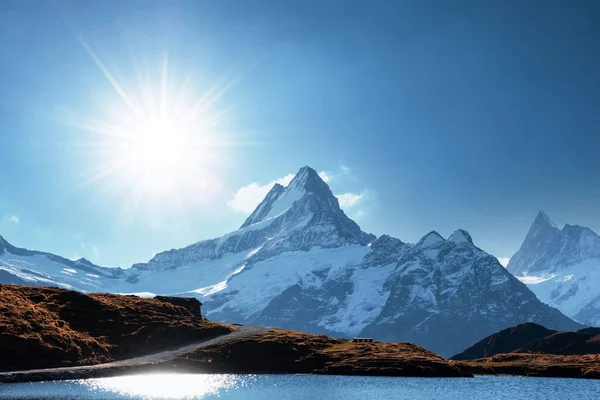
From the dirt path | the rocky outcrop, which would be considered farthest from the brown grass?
the rocky outcrop

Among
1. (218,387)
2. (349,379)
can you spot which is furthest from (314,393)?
(349,379)

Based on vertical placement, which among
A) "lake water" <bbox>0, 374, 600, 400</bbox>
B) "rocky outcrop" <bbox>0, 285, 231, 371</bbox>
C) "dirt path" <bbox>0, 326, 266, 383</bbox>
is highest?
"rocky outcrop" <bbox>0, 285, 231, 371</bbox>

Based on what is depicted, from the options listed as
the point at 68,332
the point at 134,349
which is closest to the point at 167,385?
the point at 68,332

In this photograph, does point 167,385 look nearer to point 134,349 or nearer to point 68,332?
point 68,332

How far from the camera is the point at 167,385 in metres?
131

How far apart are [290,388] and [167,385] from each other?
1013 inches

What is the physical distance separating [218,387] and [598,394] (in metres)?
80.5

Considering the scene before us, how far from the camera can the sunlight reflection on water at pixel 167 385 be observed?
115 metres

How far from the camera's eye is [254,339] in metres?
194

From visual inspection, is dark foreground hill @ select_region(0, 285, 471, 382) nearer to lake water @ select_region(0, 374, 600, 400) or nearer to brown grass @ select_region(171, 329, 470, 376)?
brown grass @ select_region(171, 329, 470, 376)

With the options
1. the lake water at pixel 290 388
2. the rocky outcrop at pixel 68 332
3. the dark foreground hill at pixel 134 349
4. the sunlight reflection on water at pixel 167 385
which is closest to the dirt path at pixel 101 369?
the dark foreground hill at pixel 134 349

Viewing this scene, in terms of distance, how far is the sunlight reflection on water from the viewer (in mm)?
114875

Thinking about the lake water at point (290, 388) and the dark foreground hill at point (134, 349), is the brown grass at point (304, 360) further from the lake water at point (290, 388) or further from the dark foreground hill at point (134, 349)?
the lake water at point (290, 388)

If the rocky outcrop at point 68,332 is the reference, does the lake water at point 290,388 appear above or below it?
below
